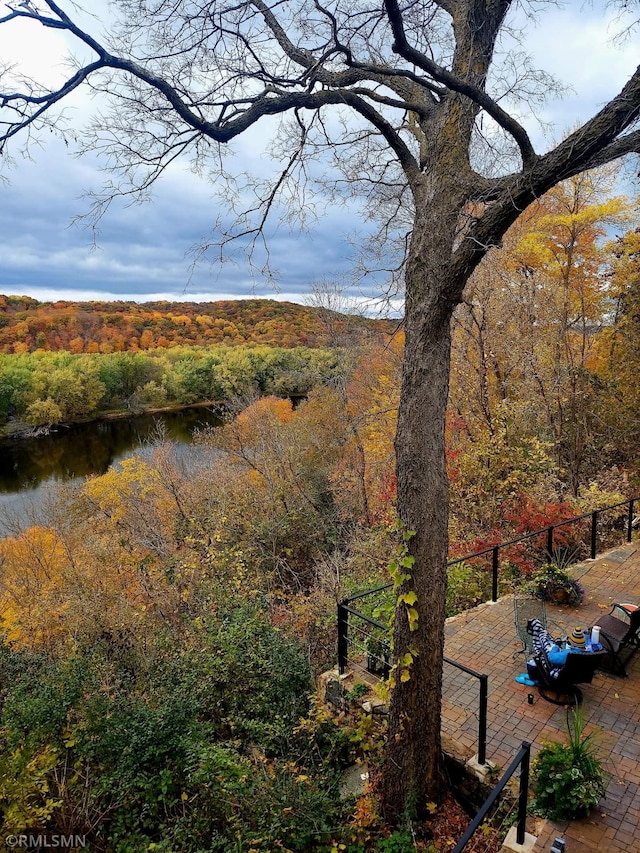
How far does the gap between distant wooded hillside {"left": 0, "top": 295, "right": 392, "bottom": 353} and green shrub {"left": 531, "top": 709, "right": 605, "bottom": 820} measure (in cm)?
4103

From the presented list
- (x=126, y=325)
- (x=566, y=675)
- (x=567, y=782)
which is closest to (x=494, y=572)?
(x=566, y=675)

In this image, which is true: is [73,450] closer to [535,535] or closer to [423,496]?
[535,535]

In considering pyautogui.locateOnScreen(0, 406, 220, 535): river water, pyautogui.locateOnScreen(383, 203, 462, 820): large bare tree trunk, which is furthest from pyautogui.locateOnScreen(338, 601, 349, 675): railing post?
pyautogui.locateOnScreen(0, 406, 220, 535): river water

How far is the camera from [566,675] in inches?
200

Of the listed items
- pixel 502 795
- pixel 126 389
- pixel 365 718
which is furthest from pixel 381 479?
pixel 126 389

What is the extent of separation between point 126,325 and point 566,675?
66888mm

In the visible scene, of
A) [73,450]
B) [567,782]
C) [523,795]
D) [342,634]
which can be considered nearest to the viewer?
[523,795]

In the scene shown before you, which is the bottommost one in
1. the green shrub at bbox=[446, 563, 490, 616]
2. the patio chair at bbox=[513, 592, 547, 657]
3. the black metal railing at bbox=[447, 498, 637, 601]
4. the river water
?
the river water

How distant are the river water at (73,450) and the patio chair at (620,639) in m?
23.7

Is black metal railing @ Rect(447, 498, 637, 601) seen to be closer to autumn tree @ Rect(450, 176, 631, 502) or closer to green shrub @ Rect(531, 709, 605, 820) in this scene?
green shrub @ Rect(531, 709, 605, 820)

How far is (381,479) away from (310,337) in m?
8.49

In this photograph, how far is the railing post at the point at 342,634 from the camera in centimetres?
572

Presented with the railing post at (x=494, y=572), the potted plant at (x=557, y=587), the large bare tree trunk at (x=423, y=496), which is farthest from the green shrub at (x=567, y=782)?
the potted plant at (x=557, y=587)

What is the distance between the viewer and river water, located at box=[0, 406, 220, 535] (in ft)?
98.4
